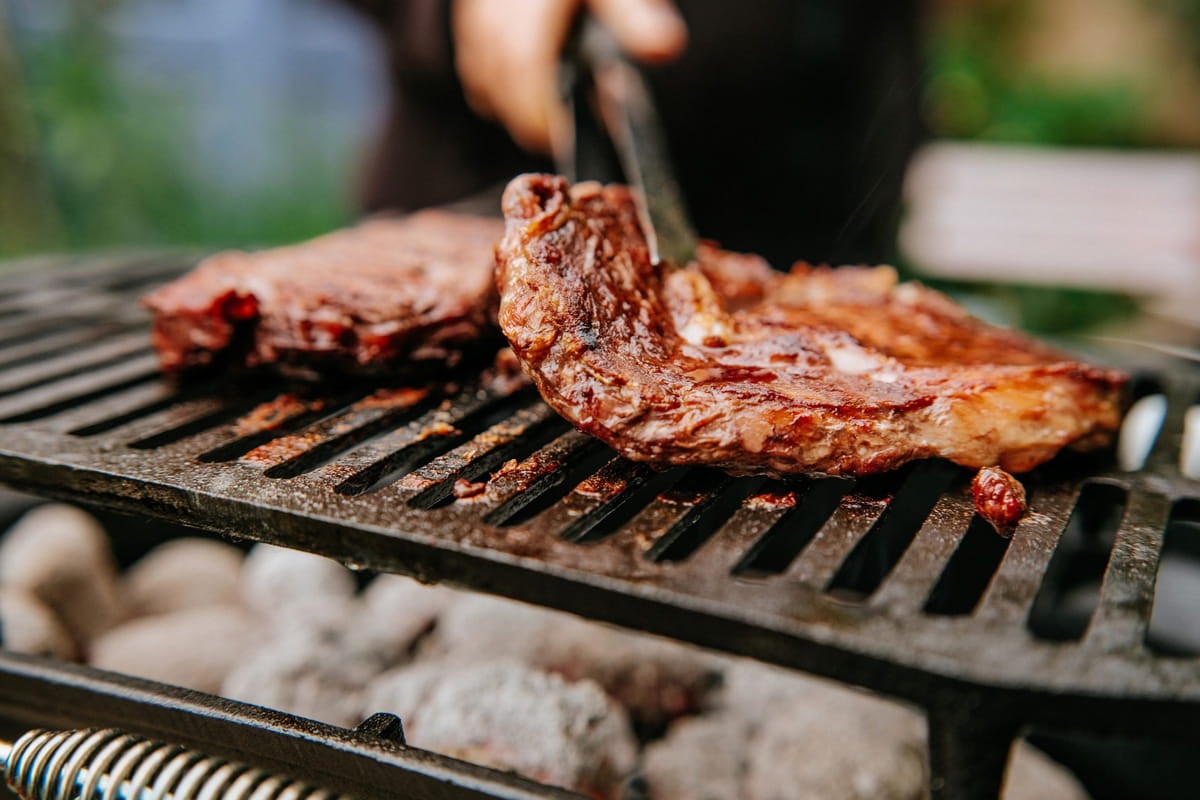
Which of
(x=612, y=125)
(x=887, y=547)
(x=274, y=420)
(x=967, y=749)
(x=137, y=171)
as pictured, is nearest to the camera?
(x=967, y=749)

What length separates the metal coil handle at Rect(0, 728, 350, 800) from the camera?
1.47 meters

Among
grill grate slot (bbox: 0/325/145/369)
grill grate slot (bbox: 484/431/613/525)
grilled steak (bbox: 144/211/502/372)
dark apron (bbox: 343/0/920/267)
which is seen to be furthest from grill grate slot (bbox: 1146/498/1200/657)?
grill grate slot (bbox: 0/325/145/369)

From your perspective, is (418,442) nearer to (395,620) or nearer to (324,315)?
(324,315)

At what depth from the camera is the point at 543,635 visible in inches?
102

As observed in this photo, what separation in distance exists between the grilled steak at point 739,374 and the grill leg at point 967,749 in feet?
1.79

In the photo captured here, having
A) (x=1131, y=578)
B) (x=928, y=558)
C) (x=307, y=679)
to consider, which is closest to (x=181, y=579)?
(x=307, y=679)

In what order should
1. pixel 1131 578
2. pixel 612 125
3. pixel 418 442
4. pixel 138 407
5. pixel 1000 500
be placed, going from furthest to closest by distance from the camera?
pixel 612 125 → pixel 138 407 → pixel 418 442 → pixel 1000 500 → pixel 1131 578

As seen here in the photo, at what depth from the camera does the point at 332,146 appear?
28.9ft

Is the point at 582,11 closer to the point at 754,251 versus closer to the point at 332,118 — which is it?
the point at 754,251

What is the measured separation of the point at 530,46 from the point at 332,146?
6.17 meters

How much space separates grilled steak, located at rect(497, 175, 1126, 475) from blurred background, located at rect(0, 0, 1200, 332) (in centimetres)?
619

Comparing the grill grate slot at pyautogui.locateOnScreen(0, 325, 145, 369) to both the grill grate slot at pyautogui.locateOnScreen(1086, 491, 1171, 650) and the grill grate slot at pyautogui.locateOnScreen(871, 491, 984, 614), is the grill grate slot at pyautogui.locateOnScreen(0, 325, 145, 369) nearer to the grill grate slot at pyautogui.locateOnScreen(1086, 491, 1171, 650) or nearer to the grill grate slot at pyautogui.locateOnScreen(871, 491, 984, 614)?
the grill grate slot at pyautogui.locateOnScreen(871, 491, 984, 614)

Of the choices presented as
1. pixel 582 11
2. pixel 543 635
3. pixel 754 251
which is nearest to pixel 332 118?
pixel 754 251

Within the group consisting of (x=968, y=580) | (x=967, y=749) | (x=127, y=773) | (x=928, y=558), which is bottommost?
(x=968, y=580)
